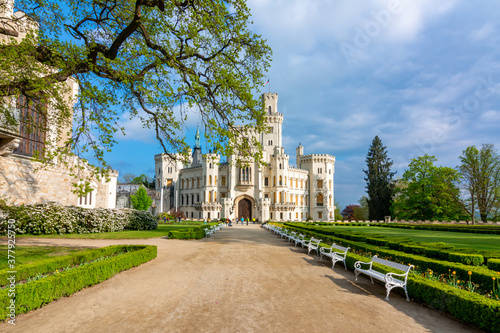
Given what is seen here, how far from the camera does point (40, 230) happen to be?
18.0 meters

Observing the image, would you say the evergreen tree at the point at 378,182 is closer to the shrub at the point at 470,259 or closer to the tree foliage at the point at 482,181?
the tree foliage at the point at 482,181

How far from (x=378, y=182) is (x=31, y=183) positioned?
5658 centimetres

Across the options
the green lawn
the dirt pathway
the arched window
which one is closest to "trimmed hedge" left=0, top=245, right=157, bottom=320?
the dirt pathway

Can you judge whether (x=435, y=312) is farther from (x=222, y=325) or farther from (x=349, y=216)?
(x=349, y=216)

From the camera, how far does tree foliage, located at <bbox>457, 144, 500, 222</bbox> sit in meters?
44.3

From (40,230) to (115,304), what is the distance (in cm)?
1599

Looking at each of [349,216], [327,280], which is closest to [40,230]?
[327,280]

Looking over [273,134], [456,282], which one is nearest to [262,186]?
[273,134]

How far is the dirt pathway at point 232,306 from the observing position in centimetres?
487

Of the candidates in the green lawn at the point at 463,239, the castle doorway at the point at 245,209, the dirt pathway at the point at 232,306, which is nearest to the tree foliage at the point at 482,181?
the green lawn at the point at 463,239

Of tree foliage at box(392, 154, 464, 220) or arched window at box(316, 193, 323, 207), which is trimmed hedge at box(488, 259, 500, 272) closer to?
tree foliage at box(392, 154, 464, 220)

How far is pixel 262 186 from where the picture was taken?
57.4 metres

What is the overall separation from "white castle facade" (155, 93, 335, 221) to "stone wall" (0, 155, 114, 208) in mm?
31271

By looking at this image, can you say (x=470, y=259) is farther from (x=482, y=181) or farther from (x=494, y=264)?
(x=482, y=181)
